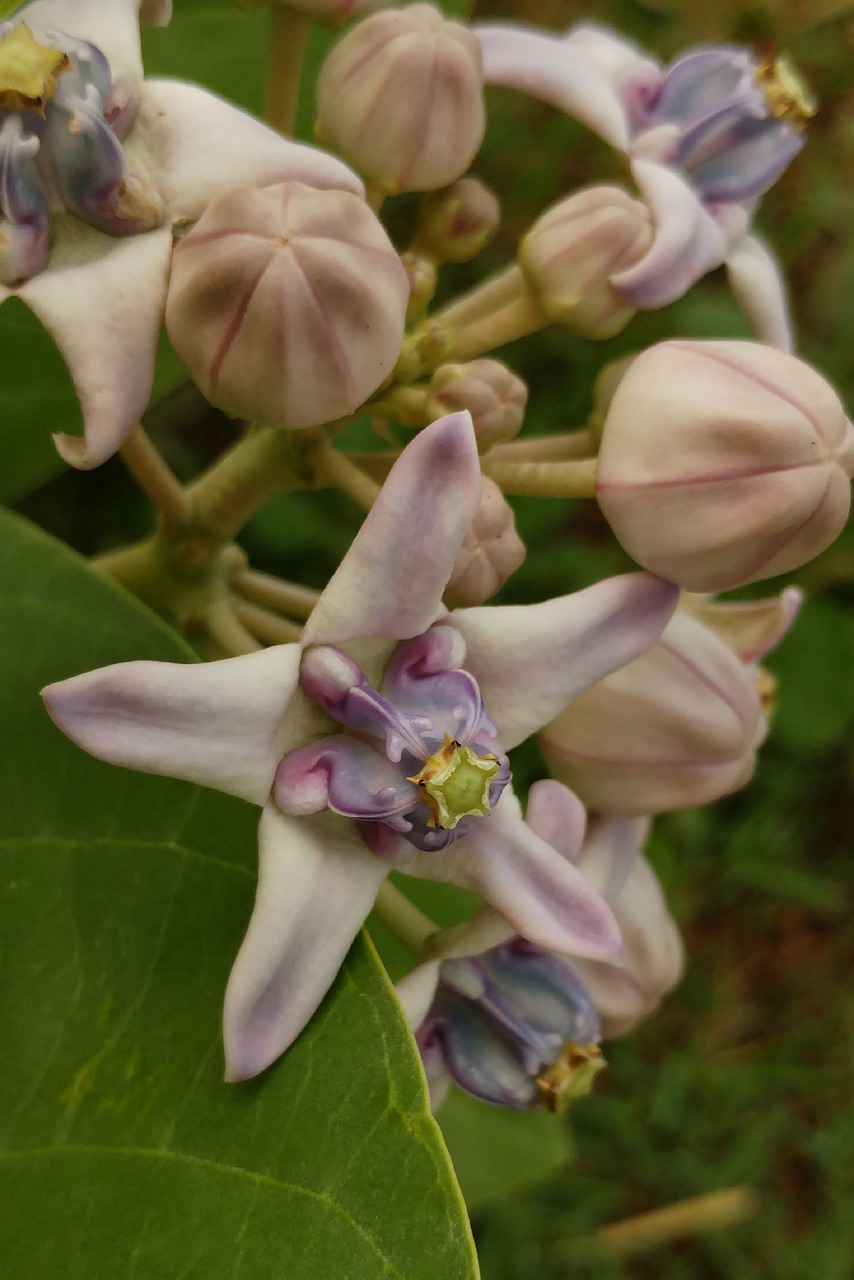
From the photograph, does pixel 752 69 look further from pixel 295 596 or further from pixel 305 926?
pixel 305 926

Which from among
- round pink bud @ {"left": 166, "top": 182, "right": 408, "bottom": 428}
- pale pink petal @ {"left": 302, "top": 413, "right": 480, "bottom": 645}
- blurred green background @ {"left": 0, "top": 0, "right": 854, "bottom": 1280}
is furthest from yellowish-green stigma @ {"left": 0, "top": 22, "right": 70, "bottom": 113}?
blurred green background @ {"left": 0, "top": 0, "right": 854, "bottom": 1280}

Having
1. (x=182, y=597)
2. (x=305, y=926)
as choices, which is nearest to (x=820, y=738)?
(x=182, y=597)

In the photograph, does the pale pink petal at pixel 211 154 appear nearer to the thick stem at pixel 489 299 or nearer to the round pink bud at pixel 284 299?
the round pink bud at pixel 284 299

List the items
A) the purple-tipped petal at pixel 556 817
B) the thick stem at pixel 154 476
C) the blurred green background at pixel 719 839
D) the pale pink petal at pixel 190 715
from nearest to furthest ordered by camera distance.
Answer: the pale pink petal at pixel 190 715 < the purple-tipped petal at pixel 556 817 < the thick stem at pixel 154 476 < the blurred green background at pixel 719 839

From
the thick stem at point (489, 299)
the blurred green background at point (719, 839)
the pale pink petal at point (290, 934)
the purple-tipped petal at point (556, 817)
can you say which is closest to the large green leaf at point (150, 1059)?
the pale pink petal at point (290, 934)

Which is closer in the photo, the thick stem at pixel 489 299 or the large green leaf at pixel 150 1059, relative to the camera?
the large green leaf at pixel 150 1059

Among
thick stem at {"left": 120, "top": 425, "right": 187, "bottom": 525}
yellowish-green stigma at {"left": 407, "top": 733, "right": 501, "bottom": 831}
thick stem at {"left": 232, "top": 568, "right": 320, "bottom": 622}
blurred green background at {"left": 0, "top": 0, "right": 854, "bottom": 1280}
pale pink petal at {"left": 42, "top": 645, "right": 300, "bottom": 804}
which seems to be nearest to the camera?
pale pink petal at {"left": 42, "top": 645, "right": 300, "bottom": 804}

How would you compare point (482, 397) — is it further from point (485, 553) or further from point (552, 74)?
point (552, 74)

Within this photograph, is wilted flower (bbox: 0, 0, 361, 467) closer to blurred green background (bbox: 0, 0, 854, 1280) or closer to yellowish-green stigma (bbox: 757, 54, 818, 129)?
yellowish-green stigma (bbox: 757, 54, 818, 129)
